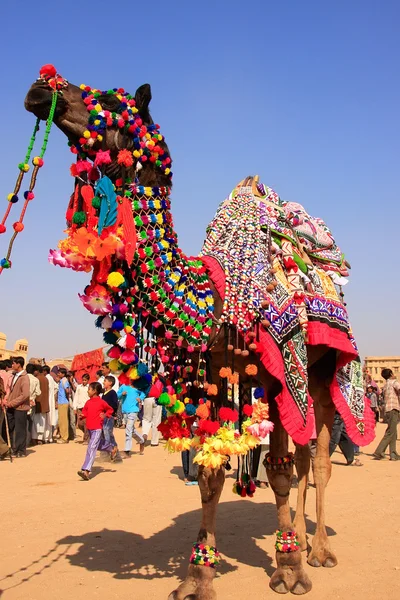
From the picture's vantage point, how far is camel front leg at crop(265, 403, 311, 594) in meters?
4.50

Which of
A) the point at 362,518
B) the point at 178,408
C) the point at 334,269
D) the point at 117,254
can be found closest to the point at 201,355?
the point at 178,408

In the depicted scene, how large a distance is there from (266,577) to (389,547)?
1.59 m

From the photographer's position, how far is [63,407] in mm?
16016

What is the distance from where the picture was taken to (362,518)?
22.8 ft

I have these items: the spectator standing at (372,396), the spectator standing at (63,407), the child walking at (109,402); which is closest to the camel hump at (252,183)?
the child walking at (109,402)

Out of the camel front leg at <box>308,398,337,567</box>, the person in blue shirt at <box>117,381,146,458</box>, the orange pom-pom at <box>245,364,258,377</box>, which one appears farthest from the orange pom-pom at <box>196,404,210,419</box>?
the person in blue shirt at <box>117,381,146,458</box>

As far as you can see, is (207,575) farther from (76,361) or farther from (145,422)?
(76,361)

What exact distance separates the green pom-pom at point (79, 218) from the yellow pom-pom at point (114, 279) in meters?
0.37

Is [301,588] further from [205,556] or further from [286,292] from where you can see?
[286,292]

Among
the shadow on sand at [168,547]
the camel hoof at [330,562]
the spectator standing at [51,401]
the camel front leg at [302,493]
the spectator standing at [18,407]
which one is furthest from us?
the spectator standing at [51,401]

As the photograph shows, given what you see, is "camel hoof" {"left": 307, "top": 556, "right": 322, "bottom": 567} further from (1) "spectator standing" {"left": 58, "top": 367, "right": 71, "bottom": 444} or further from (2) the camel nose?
(1) "spectator standing" {"left": 58, "top": 367, "right": 71, "bottom": 444}

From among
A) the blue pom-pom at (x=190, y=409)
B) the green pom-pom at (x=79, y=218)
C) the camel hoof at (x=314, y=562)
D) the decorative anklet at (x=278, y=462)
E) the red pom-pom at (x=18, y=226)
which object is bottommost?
the camel hoof at (x=314, y=562)

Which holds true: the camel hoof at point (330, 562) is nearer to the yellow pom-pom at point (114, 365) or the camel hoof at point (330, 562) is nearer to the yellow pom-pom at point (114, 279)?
the yellow pom-pom at point (114, 365)

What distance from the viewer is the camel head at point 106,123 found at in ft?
11.0
